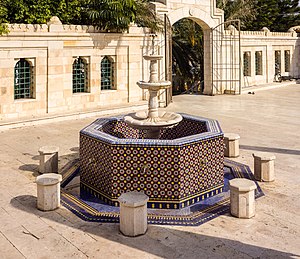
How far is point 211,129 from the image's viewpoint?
6.89m

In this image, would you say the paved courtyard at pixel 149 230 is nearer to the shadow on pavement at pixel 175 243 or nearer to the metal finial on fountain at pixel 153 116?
the shadow on pavement at pixel 175 243

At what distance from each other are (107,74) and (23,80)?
354 cm

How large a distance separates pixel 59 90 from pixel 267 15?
24.2 meters

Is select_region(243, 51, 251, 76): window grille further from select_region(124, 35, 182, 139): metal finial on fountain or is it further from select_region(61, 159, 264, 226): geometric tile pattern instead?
select_region(61, 159, 264, 226): geometric tile pattern

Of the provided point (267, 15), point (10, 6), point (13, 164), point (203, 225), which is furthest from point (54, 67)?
point (267, 15)

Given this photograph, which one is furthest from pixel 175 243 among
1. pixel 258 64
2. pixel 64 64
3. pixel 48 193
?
pixel 258 64

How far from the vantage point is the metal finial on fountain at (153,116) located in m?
6.91

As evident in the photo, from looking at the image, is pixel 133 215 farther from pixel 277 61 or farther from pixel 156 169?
pixel 277 61

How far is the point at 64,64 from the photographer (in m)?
13.4

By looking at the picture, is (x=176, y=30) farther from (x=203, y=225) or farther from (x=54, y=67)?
(x=203, y=225)

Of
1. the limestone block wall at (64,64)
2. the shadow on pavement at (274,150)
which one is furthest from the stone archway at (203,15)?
the shadow on pavement at (274,150)

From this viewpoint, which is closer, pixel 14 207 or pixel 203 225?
pixel 203 225

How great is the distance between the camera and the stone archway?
1664 centimetres

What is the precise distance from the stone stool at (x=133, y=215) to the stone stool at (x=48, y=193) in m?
1.33
